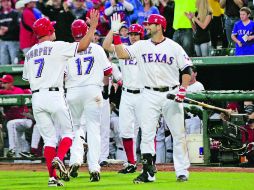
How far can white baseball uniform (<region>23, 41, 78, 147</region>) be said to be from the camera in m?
9.14

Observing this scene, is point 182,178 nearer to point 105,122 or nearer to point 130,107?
point 130,107

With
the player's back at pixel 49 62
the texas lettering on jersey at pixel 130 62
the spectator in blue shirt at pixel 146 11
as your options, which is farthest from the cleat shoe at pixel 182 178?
the spectator in blue shirt at pixel 146 11

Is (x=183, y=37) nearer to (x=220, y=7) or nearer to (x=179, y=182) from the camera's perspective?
(x=220, y=7)

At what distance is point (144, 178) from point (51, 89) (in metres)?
1.64

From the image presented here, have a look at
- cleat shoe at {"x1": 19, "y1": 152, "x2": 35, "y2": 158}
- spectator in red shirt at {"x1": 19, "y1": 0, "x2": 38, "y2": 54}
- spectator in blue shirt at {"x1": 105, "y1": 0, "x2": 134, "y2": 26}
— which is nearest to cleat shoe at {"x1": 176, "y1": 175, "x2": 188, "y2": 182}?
cleat shoe at {"x1": 19, "y1": 152, "x2": 35, "y2": 158}

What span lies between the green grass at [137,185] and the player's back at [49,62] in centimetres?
131

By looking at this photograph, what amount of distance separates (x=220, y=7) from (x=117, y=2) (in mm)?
2131

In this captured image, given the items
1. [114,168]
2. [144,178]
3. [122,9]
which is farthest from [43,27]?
[122,9]

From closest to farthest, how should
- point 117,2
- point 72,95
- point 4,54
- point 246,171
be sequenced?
point 72,95 → point 246,171 → point 117,2 → point 4,54

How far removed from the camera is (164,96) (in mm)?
9336

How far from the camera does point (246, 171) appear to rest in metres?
11.2

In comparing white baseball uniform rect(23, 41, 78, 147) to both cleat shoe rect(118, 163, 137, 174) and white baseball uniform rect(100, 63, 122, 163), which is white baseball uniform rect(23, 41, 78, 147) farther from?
white baseball uniform rect(100, 63, 122, 163)

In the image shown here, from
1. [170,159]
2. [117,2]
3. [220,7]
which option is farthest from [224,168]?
[117,2]

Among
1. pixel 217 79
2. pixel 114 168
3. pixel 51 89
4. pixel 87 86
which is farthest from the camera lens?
pixel 217 79
